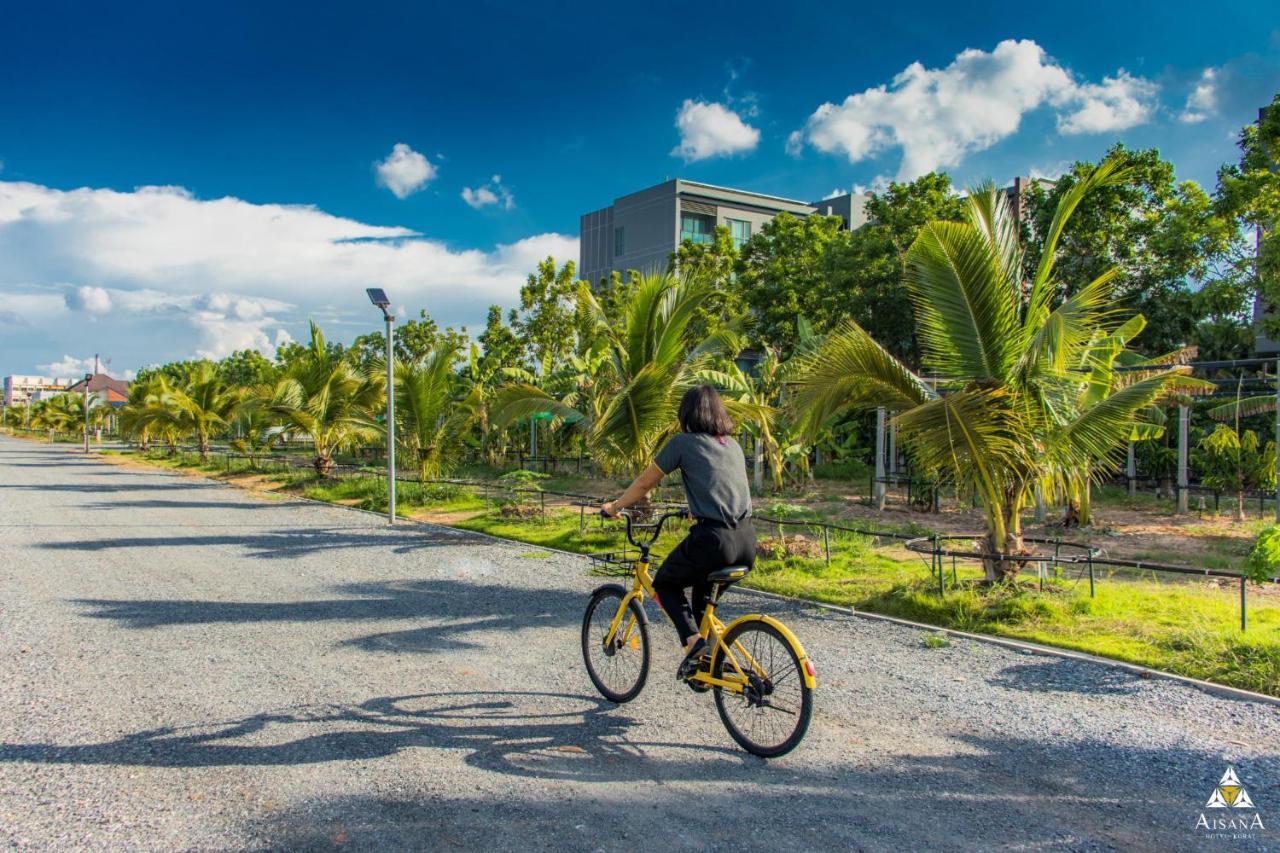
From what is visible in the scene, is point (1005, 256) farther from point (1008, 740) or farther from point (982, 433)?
point (1008, 740)

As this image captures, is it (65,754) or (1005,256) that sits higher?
(1005,256)

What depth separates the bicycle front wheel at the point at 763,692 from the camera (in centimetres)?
405

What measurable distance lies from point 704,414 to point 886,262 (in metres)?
19.1

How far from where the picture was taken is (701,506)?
14.3 feet

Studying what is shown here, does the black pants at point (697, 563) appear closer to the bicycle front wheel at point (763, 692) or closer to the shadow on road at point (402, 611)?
the bicycle front wheel at point (763, 692)

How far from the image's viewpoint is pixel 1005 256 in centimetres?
736

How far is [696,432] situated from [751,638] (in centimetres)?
114

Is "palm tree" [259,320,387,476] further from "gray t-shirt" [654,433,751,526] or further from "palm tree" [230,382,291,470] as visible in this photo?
"gray t-shirt" [654,433,751,526]

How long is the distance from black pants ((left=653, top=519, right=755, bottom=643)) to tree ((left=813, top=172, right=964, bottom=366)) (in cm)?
1893

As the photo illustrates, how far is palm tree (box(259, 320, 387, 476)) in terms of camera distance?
19.9 metres

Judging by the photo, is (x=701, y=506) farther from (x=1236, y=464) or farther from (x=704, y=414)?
(x=1236, y=464)

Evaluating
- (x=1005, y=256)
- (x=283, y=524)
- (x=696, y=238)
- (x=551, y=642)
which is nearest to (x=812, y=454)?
(x=283, y=524)

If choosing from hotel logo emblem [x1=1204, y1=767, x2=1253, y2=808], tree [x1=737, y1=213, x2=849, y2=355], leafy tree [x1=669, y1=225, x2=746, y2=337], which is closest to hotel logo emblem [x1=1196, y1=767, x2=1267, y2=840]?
hotel logo emblem [x1=1204, y1=767, x2=1253, y2=808]

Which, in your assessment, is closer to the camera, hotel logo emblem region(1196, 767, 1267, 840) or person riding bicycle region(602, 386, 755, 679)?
hotel logo emblem region(1196, 767, 1267, 840)
